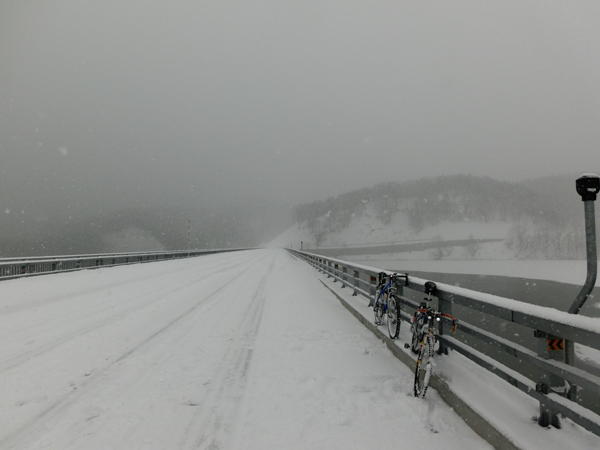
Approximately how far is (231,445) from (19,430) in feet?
6.45

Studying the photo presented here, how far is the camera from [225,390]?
376 cm

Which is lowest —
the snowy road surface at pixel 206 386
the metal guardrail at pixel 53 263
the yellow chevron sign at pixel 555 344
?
the snowy road surface at pixel 206 386

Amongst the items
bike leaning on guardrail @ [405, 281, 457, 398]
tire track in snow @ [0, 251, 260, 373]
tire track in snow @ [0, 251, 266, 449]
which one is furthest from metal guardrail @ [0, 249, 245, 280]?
bike leaning on guardrail @ [405, 281, 457, 398]

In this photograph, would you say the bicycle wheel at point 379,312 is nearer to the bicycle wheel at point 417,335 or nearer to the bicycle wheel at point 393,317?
the bicycle wheel at point 393,317

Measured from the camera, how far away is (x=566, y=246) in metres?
112

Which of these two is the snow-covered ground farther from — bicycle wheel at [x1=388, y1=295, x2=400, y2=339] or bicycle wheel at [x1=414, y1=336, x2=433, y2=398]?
bicycle wheel at [x1=388, y1=295, x2=400, y2=339]

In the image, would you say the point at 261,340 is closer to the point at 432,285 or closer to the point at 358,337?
the point at 358,337

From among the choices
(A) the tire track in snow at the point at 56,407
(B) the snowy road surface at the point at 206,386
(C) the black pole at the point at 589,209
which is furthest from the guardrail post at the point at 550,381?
(A) the tire track in snow at the point at 56,407

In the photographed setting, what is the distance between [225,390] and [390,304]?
3.23m

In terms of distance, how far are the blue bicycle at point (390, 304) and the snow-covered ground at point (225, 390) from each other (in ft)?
1.44

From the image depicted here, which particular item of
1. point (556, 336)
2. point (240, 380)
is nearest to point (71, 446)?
point (240, 380)

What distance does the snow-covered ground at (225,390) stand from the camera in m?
2.87

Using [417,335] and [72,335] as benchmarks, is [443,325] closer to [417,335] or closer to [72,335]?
[417,335]

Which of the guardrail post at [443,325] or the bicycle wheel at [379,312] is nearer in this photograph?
the guardrail post at [443,325]
